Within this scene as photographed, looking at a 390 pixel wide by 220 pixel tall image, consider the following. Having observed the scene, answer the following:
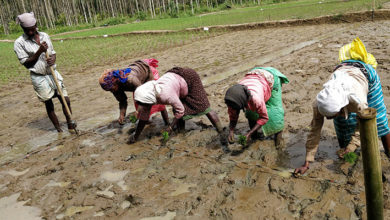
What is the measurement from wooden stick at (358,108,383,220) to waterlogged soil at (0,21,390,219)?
1.72 feet

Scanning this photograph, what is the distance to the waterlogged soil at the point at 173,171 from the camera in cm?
259

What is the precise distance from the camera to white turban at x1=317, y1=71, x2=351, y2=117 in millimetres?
2289

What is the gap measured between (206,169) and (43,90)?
2.75 meters

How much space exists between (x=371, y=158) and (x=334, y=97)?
2.19 ft

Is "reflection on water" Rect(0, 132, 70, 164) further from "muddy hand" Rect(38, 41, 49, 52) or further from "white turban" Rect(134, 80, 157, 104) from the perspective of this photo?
"white turban" Rect(134, 80, 157, 104)

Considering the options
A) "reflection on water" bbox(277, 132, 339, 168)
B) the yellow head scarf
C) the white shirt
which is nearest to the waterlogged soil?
"reflection on water" bbox(277, 132, 339, 168)

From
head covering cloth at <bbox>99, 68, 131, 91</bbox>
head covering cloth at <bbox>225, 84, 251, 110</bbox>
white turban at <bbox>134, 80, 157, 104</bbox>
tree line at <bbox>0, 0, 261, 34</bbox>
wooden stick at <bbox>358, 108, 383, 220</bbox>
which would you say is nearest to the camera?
wooden stick at <bbox>358, 108, 383, 220</bbox>

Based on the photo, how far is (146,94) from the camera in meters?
3.59

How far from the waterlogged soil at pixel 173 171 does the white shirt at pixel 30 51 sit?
41.7 inches

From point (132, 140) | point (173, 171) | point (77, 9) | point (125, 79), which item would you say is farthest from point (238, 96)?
point (77, 9)

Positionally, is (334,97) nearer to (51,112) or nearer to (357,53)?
(357,53)

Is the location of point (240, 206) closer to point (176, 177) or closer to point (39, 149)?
point (176, 177)

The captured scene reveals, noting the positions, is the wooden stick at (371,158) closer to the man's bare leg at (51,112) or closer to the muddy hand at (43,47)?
the muddy hand at (43,47)

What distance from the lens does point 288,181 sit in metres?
2.81
